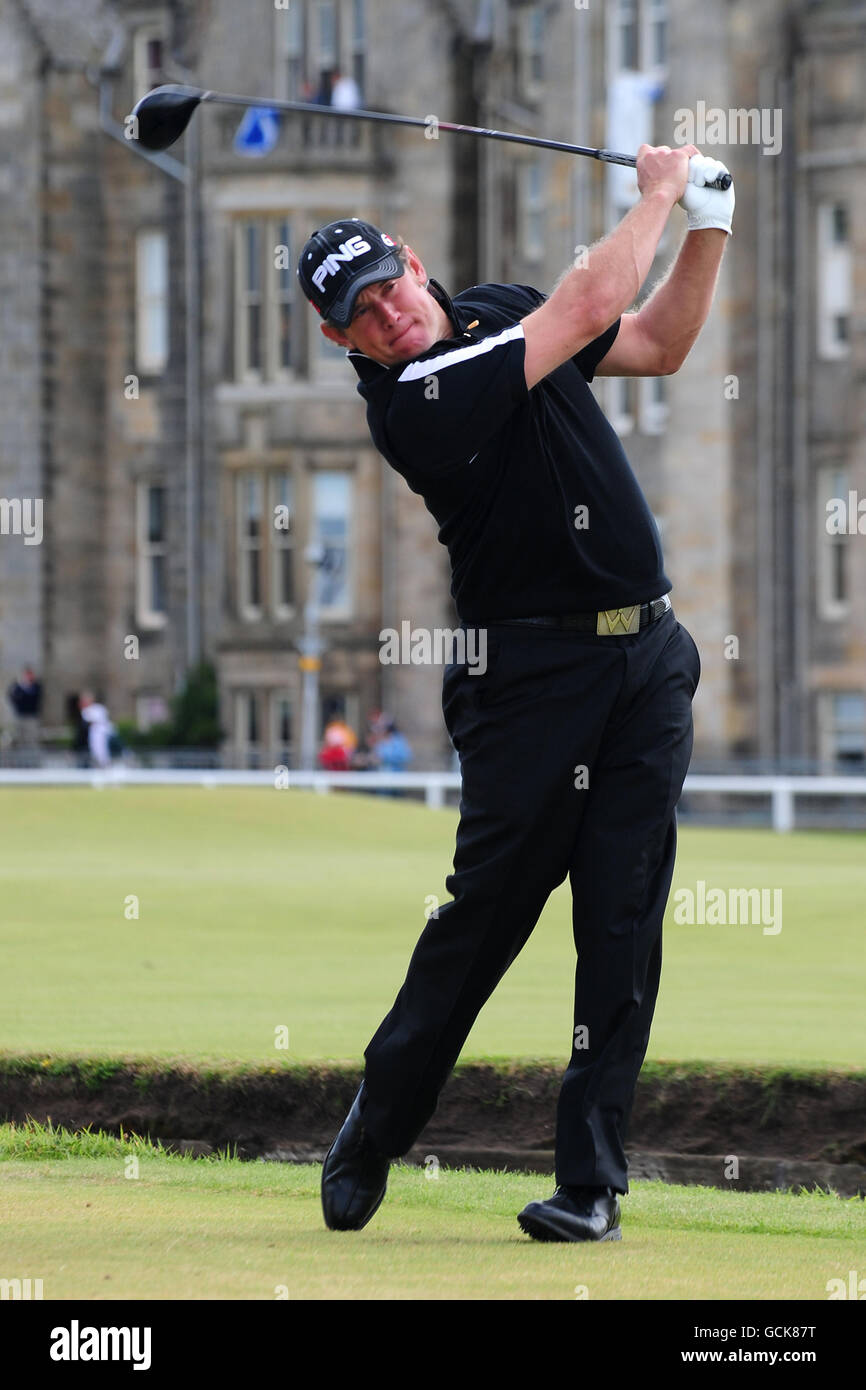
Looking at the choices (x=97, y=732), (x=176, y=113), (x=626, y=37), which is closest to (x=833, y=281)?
(x=626, y=37)

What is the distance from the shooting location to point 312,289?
4738mm

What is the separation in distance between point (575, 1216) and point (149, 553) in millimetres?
36628

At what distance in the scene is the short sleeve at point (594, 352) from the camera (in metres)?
4.90

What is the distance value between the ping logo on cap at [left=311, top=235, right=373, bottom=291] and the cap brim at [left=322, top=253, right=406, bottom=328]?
4 centimetres

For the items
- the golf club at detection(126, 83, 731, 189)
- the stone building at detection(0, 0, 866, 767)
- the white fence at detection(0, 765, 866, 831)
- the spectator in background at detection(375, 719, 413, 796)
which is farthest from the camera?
the stone building at detection(0, 0, 866, 767)

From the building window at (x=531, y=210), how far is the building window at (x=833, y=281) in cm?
525

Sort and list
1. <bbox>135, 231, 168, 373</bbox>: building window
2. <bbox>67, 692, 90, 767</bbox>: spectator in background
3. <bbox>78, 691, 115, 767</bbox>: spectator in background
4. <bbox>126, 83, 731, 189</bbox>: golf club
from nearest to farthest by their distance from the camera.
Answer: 1. <bbox>126, 83, 731, 189</bbox>: golf club
2. <bbox>67, 692, 90, 767</bbox>: spectator in background
3. <bbox>78, 691, 115, 767</bbox>: spectator in background
4. <bbox>135, 231, 168, 373</bbox>: building window

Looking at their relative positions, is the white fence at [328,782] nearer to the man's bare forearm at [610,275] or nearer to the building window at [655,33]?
the building window at [655,33]

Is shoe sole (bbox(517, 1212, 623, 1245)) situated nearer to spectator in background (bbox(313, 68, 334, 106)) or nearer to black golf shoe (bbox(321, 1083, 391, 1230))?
black golf shoe (bbox(321, 1083, 391, 1230))

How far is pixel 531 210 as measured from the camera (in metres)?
37.0

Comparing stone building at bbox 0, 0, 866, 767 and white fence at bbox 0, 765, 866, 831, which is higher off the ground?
stone building at bbox 0, 0, 866, 767

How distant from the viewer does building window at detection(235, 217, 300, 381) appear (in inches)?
1459

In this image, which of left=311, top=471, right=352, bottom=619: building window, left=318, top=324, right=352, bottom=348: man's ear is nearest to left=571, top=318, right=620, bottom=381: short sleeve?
left=318, top=324, right=352, bottom=348: man's ear
